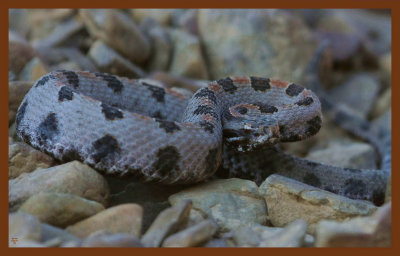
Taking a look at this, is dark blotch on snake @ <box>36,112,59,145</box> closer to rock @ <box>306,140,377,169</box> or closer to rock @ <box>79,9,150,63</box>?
rock @ <box>306,140,377,169</box>

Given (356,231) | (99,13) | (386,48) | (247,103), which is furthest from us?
(386,48)

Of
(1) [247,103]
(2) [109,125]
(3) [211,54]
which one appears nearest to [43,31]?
(3) [211,54]

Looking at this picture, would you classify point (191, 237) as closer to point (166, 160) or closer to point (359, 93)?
point (166, 160)

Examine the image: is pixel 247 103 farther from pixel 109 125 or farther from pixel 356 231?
pixel 356 231

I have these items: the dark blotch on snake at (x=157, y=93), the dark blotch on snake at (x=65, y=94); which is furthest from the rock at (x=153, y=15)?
the dark blotch on snake at (x=65, y=94)

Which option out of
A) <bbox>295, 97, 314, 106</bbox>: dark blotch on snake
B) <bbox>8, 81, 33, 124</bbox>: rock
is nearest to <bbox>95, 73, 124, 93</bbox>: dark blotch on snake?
<bbox>8, 81, 33, 124</bbox>: rock

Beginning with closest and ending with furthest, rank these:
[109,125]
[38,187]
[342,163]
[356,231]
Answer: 1. [356,231]
2. [38,187]
3. [109,125]
4. [342,163]

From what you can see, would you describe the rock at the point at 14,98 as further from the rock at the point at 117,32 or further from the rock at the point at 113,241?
the rock at the point at 117,32
